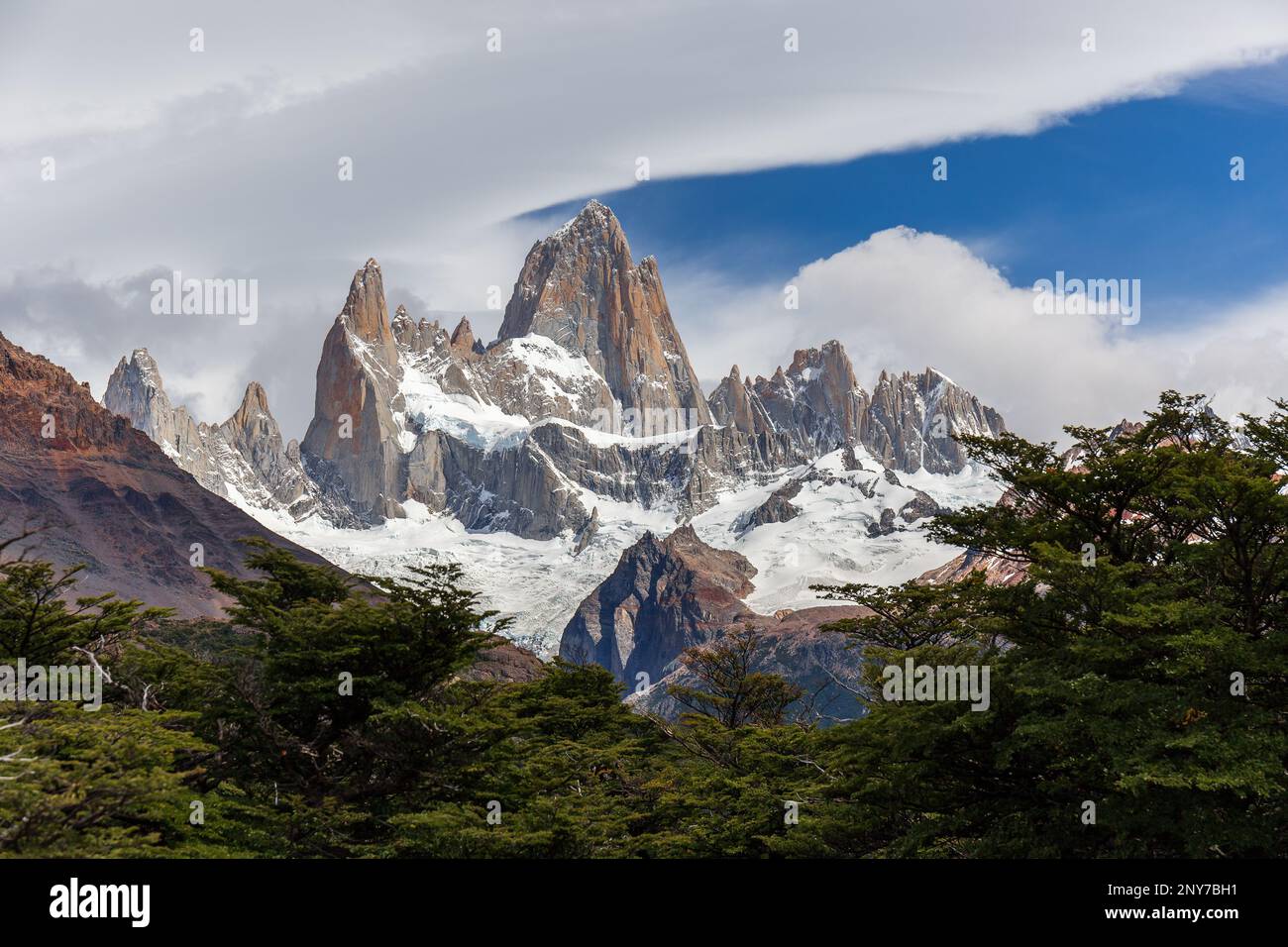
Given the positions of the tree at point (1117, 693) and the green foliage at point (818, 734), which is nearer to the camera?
the green foliage at point (818, 734)

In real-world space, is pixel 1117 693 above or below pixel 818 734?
above

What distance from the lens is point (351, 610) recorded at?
35438 millimetres

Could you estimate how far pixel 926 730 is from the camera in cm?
2941

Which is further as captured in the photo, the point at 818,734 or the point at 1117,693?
the point at 818,734

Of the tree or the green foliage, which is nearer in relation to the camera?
the green foliage
